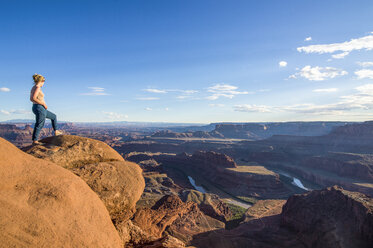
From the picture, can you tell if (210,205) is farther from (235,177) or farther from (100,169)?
(100,169)

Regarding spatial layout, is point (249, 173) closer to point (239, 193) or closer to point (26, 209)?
point (239, 193)

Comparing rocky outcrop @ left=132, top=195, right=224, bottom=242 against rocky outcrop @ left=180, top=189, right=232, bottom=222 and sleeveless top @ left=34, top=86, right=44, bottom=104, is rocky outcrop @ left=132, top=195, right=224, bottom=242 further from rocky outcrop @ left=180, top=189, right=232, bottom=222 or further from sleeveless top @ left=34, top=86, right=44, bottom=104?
sleeveless top @ left=34, top=86, right=44, bottom=104

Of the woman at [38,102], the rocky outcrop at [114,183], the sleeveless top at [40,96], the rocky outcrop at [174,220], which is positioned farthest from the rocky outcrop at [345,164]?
the sleeveless top at [40,96]

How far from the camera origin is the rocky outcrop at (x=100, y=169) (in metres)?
7.97

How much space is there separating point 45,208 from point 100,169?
3.43 m

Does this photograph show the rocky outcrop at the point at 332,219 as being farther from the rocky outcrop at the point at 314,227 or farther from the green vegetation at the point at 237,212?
the green vegetation at the point at 237,212

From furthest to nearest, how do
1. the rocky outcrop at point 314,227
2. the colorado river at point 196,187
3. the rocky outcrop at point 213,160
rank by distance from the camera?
1. the rocky outcrop at point 213,160
2. the colorado river at point 196,187
3. the rocky outcrop at point 314,227

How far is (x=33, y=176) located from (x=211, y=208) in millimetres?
38884

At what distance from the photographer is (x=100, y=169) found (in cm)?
866

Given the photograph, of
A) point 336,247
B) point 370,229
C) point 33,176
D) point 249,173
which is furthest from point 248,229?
point 249,173

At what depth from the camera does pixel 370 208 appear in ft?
76.6

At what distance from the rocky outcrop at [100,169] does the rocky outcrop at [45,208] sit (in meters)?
1.36

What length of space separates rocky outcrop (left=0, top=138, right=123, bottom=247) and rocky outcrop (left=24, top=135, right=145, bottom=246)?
4.47 ft

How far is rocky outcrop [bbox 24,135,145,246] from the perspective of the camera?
7973mm
